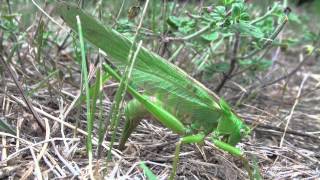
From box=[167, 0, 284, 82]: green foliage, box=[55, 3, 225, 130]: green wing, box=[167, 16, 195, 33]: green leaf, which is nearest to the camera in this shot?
box=[55, 3, 225, 130]: green wing

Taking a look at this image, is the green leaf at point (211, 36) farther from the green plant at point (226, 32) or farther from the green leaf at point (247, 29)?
the green leaf at point (247, 29)

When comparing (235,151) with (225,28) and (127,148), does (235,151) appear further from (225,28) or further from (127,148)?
(225,28)

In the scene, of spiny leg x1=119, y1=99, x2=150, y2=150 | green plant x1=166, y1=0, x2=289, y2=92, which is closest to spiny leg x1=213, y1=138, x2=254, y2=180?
spiny leg x1=119, y1=99, x2=150, y2=150

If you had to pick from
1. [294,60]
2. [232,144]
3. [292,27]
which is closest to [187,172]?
[232,144]

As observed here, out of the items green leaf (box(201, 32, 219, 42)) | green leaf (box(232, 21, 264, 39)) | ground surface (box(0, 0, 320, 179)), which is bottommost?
ground surface (box(0, 0, 320, 179))

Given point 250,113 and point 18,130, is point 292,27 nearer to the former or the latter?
point 250,113

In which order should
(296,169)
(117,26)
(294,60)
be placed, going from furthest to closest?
(294,60) < (117,26) < (296,169)

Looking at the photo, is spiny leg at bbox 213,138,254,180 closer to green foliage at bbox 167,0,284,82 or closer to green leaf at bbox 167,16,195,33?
green foliage at bbox 167,0,284,82

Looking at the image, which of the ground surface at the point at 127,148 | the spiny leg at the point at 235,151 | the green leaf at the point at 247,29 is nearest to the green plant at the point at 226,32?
the green leaf at the point at 247,29
